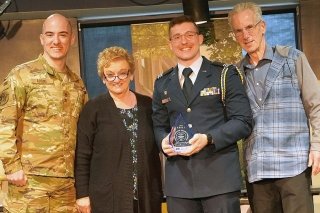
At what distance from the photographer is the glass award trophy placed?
2.36m

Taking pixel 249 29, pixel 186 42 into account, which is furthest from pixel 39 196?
pixel 249 29

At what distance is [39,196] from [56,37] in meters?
0.87

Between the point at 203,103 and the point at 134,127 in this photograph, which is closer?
the point at 203,103

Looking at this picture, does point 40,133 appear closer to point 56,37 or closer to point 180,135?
point 56,37

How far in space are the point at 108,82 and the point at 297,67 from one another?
1.01m

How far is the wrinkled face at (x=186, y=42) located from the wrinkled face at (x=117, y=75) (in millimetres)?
323

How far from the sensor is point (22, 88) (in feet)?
8.90

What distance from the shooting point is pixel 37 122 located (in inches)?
107

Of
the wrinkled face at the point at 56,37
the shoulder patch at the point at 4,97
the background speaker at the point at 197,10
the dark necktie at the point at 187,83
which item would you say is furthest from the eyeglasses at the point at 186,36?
the background speaker at the point at 197,10

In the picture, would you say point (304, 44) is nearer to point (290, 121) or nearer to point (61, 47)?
point (290, 121)

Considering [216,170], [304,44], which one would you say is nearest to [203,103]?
[216,170]

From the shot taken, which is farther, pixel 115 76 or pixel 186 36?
pixel 115 76

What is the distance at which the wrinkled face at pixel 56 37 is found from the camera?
2775 millimetres

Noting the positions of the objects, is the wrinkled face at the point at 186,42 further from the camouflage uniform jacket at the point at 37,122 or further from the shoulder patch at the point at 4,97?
the shoulder patch at the point at 4,97
